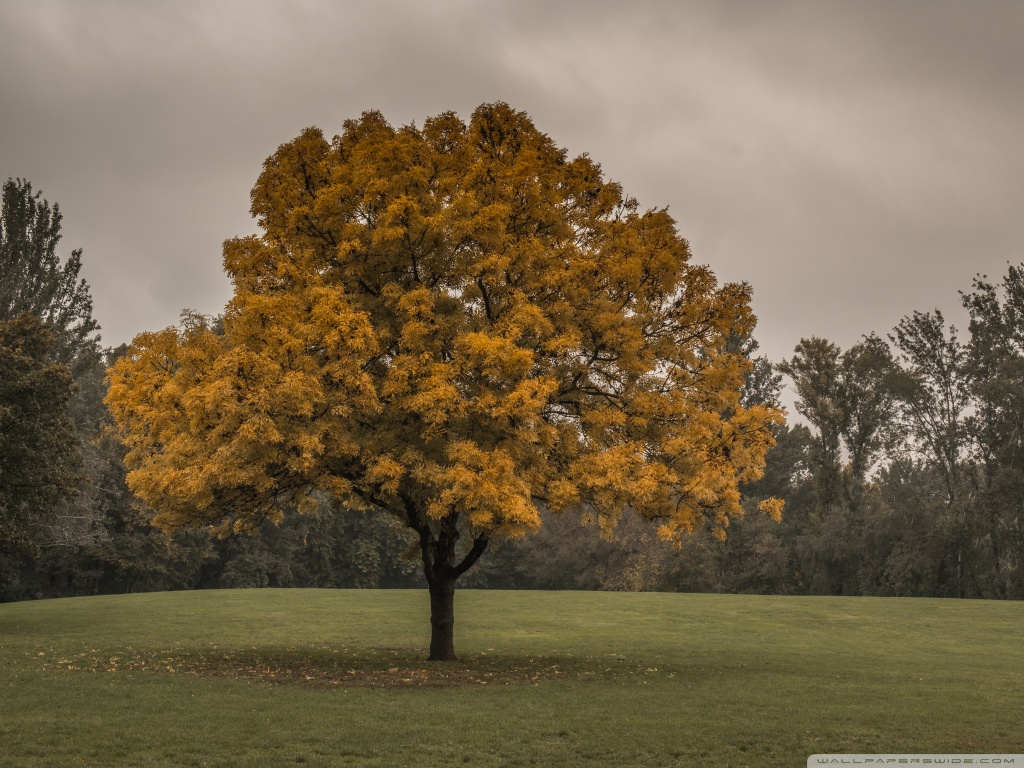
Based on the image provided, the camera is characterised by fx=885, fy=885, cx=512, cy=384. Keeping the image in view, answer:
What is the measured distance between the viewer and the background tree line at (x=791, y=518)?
157 ft

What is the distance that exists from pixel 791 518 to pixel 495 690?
54481 millimetres

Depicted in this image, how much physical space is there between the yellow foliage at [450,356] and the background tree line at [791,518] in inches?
969

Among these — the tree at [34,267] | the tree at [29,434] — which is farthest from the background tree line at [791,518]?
the tree at [29,434]

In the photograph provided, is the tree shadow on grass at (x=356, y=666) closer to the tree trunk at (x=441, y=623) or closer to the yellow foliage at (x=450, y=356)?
the tree trunk at (x=441, y=623)

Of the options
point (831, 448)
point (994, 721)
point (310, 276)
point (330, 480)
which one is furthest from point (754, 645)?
point (831, 448)

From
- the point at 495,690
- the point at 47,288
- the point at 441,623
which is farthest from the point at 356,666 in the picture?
the point at 47,288

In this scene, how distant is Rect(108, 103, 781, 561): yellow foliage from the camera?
16.2m

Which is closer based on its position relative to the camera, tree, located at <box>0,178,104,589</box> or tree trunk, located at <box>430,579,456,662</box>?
tree trunk, located at <box>430,579,456,662</box>

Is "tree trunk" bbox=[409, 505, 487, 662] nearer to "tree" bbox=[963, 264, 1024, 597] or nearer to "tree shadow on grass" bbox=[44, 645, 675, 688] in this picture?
"tree shadow on grass" bbox=[44, 645, 675, 688]

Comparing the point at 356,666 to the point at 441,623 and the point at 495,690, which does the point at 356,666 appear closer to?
the point at 441,623

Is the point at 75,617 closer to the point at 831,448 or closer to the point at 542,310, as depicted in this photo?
the point at 542,310

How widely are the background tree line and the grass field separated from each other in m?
13.3

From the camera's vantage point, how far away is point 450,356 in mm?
19000

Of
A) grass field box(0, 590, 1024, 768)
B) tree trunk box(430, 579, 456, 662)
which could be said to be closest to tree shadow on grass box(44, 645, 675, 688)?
grass field box(0, 590, 1024, 768)
